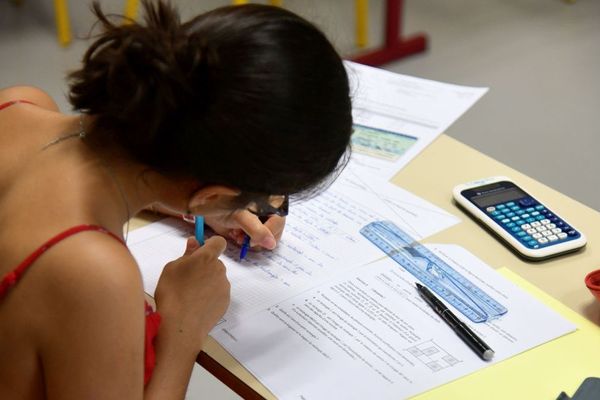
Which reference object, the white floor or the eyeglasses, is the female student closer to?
the eyeglasses

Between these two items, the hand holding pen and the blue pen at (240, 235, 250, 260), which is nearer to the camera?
the hand holding pen

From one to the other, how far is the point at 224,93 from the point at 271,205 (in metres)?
0.19

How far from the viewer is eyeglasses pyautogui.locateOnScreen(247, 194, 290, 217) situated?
95 cm

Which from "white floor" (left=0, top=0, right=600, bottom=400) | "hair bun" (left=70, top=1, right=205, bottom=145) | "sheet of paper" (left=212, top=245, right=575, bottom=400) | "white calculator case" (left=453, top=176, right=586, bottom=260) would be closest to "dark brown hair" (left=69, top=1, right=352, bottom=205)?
"hair bun" (left=70, top=1, right=205, bottom=145)

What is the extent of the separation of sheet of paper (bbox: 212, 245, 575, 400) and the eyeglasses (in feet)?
0.38

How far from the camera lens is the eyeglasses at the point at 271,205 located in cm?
95

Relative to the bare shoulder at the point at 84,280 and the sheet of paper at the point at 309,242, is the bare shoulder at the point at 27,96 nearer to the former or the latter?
the sheet of paper at the point at 309,242

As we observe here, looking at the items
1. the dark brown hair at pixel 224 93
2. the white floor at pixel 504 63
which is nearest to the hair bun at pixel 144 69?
the dark brown hair at pixel 224 93

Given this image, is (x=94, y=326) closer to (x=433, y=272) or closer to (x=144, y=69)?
(x=144, y=69)

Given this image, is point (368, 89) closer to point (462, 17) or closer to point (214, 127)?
point (214, 127)

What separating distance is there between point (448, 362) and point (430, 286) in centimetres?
14

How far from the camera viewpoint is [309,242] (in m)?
1.18

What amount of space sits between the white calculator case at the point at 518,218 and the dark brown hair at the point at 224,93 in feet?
1.26

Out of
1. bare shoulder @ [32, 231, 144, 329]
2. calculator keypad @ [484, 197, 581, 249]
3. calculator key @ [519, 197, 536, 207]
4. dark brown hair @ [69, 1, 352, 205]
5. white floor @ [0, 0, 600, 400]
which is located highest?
dark brown hair @ [69, 1, 352, 205]
